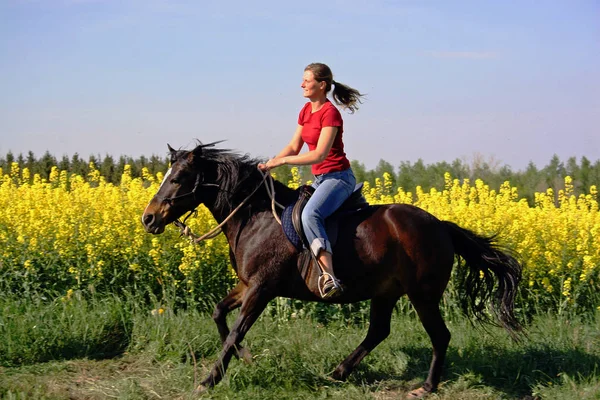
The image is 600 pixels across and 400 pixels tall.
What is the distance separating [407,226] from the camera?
5516 millimetres

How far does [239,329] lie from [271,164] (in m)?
1.29

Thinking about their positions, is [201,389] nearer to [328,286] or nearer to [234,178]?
[328,286]

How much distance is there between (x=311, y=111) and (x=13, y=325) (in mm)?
3257

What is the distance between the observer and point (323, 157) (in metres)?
5.25

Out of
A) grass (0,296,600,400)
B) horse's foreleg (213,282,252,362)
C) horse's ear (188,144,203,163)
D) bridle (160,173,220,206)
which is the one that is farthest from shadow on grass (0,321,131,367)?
horse's ear (188,144,203,163)

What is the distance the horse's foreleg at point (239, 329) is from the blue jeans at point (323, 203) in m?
0.56

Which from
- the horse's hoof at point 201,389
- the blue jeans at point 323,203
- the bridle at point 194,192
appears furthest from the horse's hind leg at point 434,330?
the bridle at point 194,192

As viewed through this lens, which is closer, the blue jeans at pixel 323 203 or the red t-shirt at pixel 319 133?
the blue jeans at pixel 323 203

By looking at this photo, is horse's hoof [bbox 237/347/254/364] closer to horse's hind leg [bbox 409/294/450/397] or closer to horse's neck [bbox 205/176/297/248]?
horse's neck [bbox 205/176/297/248]

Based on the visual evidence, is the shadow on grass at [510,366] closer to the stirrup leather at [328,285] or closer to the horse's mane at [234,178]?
the stirrup leather at [328,285]

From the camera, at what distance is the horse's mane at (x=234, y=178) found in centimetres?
555

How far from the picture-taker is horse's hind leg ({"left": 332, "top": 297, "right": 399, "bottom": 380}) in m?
5.68

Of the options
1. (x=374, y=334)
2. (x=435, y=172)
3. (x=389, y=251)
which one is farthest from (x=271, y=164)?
(x=435, y=172)

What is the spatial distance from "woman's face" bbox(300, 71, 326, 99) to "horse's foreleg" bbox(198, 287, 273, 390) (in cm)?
156
